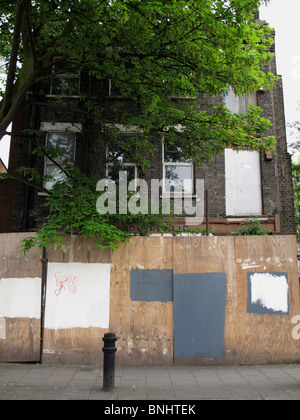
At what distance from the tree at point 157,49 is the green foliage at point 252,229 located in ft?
11.0

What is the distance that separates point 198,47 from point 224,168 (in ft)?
20.7

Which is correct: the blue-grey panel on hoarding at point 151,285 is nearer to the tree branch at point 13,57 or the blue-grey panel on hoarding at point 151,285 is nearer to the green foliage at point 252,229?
the tree branch at point 13,57

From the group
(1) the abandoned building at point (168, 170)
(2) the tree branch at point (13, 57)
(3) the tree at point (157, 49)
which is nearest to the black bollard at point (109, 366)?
(3) the tree at point (157, 49)

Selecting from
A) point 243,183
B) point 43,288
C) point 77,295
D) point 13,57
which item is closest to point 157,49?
point 13,57

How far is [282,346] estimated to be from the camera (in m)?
6.43

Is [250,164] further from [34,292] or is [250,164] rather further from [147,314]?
[34,292]

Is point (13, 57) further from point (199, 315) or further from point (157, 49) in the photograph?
point (199, 315)

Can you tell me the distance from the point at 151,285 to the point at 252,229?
5.60 metres

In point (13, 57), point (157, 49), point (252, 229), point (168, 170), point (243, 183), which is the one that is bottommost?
point (252, 229)

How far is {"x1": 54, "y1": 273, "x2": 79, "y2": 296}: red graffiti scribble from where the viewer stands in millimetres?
6516

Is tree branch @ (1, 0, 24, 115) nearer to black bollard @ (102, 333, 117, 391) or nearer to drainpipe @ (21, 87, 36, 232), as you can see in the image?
drainpipe @ (21, 87, 36, 232)

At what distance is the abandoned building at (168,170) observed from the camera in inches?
468

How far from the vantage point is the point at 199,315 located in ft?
21.2

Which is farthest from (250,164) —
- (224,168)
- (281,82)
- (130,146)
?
(130,146)
